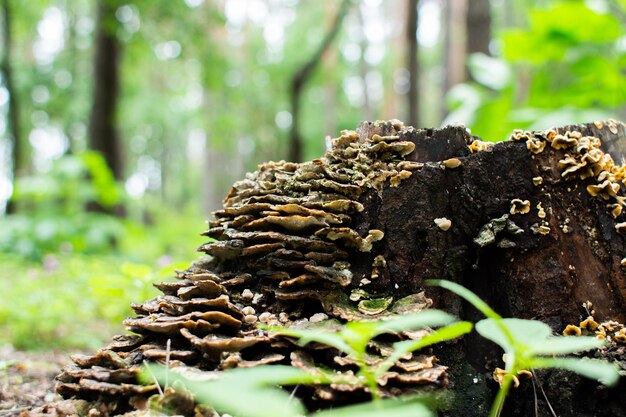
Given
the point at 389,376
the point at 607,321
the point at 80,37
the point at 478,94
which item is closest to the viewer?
the point at 389,376

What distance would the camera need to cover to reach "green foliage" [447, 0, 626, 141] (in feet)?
15.7

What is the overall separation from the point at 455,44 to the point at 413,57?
7.27ft

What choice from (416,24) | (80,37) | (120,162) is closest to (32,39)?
(80,37)

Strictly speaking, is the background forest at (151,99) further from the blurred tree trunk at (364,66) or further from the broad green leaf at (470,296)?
the broad green leaf at (470,296)

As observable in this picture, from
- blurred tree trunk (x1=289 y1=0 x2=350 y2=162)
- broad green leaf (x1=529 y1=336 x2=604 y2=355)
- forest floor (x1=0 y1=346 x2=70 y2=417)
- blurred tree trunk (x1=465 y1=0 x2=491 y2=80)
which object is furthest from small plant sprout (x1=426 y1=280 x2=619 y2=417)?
blurred tree trunk (x1=289 y1=0 x2=350 y2=162)

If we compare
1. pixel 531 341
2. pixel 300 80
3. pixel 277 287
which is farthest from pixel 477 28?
pixel 531 341

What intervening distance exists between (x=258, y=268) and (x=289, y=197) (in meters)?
Answer: 0.29

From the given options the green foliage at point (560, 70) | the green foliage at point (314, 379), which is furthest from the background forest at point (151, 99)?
the green foliage at point (314, 379)

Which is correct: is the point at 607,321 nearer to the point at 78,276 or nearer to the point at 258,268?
the point at 258,268

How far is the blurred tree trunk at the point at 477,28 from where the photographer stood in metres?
7.44

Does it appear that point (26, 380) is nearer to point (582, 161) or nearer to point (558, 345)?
point (558, 345)

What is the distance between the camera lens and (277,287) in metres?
1.78

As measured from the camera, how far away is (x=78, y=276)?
15.6ft

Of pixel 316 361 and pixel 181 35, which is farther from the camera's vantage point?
pixel 181 35
